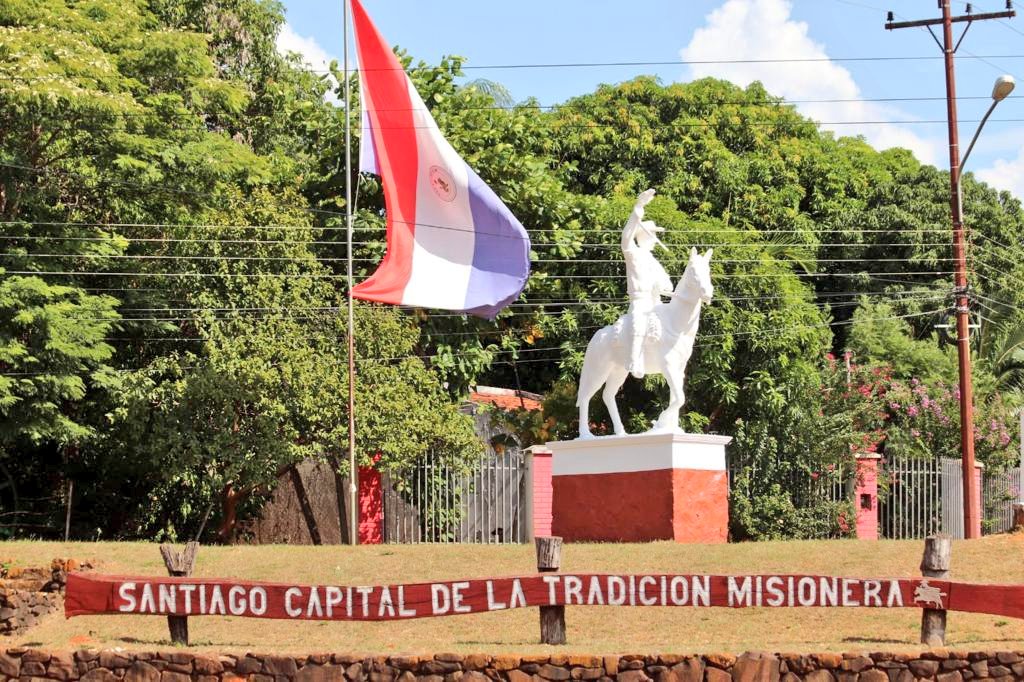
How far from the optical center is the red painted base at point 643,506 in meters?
20.5

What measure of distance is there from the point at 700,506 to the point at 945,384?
15109mm

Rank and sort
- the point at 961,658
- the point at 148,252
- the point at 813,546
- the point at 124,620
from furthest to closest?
the point at 148,252 → the point at 813,546 → the point at 124,620 → the point at 961,658

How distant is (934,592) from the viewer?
44.4 ft

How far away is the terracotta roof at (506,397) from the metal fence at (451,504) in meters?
4.11

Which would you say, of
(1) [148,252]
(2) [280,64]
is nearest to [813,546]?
(1) [148,252]

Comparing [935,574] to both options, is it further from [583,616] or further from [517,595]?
[517,595]

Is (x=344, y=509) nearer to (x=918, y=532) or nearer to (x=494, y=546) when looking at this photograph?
(x=494, y=546)

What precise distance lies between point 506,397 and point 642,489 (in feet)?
44.7

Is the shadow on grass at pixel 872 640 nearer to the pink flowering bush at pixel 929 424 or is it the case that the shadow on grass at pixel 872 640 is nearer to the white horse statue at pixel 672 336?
the white horse statue at pixel 672 336

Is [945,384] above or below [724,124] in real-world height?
below

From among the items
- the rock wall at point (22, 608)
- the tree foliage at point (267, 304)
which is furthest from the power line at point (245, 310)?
the rock wall at point (22, 608)

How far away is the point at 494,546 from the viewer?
66.7 feet

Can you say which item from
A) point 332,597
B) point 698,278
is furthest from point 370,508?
point 332,597

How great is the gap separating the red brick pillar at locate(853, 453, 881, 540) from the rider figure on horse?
7.20 meters
